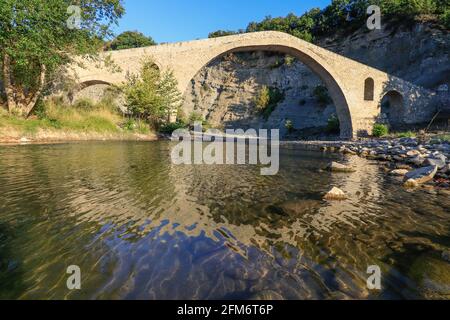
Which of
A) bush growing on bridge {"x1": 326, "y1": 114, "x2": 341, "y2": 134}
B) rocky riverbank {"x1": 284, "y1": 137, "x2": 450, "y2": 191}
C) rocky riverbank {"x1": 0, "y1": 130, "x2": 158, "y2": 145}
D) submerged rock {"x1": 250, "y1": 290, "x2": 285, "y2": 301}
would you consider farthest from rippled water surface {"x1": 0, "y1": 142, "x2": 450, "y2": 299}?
bush growing on bridge {"x1": 326, "y1": 114, "x2": 341, "y2": 134}

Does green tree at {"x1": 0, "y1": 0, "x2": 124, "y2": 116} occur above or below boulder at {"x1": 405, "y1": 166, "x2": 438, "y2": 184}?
above

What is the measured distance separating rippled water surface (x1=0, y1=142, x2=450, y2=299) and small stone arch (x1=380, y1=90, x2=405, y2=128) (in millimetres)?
22488

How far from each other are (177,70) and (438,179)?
58.8 ft

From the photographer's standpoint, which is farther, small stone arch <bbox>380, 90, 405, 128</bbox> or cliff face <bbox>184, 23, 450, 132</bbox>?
cliff face <bbox>184, 23, 450, 132</bbox>

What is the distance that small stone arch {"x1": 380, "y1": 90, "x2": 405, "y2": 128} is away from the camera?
23.6 metres

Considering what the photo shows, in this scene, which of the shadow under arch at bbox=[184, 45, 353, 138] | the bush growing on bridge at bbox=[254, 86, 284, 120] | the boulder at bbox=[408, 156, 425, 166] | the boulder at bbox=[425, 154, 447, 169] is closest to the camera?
the boulder at bbox=[425, 154, 447, 169]

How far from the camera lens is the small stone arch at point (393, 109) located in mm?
23558

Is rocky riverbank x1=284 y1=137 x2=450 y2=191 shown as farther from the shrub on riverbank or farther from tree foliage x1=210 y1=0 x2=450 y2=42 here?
tree foliage x1=210 y1=0 x2=450 y2=42

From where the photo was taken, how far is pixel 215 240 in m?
2.79

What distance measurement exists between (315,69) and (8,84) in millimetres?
22160

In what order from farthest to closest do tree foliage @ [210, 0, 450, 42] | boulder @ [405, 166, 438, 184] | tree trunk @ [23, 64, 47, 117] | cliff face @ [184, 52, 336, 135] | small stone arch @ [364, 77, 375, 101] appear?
cliff face @ [184, 52, 336, 135]
tree foliage @ [210, 0, 450, 42]
small stone arch @ [364, 77, 375, 101]
tree trunk @ [23, 64, 47, 117]
boulder @ [405, 166, 438, 184]

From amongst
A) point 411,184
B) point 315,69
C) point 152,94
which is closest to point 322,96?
point 315,69

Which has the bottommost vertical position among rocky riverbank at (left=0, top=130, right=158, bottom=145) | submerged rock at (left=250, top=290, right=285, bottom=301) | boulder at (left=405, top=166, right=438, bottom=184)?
submerged rock at (left=250, top=290, right=285, bottom=301)

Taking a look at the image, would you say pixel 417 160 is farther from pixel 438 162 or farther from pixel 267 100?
pixel 267 100
